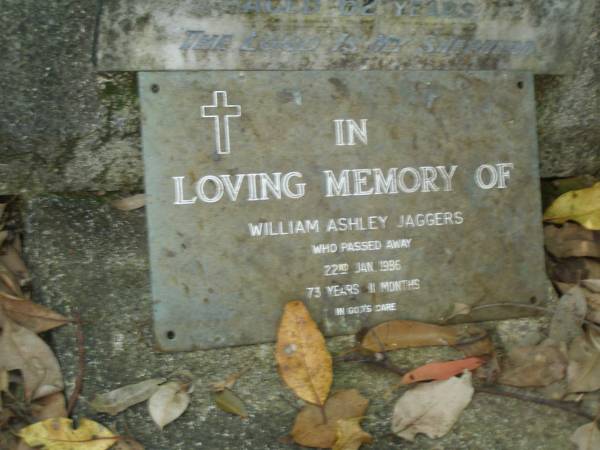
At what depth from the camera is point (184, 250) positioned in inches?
46.2

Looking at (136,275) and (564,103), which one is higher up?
(564,103)

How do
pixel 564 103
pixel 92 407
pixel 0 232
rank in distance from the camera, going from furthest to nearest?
pixel 564 103, pixel 0 232, pixel 92 407

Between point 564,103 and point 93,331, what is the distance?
3.65 feet

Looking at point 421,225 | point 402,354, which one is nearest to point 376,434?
point 402,354

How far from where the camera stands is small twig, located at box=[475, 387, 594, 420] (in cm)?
127

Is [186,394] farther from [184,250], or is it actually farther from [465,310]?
[465,310]

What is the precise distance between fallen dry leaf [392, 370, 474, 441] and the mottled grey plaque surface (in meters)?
0.14

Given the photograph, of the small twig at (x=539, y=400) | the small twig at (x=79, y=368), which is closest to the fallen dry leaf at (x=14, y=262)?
the small twig at (x=79, y=368)

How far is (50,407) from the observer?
1.15 m

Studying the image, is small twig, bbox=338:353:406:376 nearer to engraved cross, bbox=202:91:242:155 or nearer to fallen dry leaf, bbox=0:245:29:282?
engraved cross, bbox=202:91:242:155

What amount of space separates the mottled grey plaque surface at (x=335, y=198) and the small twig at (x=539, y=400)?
152 mm

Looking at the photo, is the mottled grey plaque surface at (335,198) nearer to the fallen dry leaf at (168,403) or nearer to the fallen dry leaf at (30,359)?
the fallen dry leaf at (168,403)

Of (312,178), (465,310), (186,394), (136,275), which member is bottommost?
(186,394)

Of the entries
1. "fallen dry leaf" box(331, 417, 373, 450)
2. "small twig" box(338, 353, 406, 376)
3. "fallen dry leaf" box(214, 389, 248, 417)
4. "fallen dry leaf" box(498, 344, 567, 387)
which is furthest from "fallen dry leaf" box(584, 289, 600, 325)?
"fallen dry leaf" box(214, 389, 248, 417)
